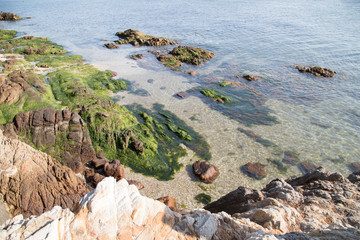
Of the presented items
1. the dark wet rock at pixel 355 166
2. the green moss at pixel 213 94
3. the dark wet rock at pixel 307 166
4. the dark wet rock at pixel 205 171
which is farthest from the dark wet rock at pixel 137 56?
the dark wet rock at pixel 355 166

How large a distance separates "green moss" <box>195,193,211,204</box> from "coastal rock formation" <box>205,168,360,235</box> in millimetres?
1291

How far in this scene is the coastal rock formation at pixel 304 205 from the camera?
21.1ft

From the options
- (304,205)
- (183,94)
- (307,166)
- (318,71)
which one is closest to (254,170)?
(307,166)

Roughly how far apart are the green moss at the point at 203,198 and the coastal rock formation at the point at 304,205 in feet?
4.24

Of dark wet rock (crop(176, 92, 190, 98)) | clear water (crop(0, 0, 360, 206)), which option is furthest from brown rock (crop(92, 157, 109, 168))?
dark wet rock (crop(176, 92, 190, 98))

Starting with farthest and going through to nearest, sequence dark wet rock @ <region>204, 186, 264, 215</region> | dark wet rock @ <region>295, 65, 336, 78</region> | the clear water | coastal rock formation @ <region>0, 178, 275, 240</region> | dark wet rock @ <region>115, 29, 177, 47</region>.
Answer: dark wet rock @ <region>115, 29, 177, 47</region>
dark wet rock @ <region>295, 65, 336, 78</region>
the clear water
dark wet rock @ <region>204, 186, 264, 215</region>
coastal rock formation @ <region>0, 178, 275, 240</region>

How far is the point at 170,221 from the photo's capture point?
6.04m

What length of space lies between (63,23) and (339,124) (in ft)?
184

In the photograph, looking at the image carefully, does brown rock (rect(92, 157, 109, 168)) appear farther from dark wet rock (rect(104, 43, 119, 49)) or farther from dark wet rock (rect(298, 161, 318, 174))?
dark wet rock (rect(104, 43, 119, 49))

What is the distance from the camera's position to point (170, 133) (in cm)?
1648

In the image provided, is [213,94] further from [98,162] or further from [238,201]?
[238,201]

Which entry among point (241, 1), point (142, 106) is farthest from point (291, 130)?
point (241, 1)

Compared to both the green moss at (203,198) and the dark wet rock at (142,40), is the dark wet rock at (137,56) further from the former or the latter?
the green moss at (203,198)

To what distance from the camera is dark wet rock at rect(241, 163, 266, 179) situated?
13188 mm
